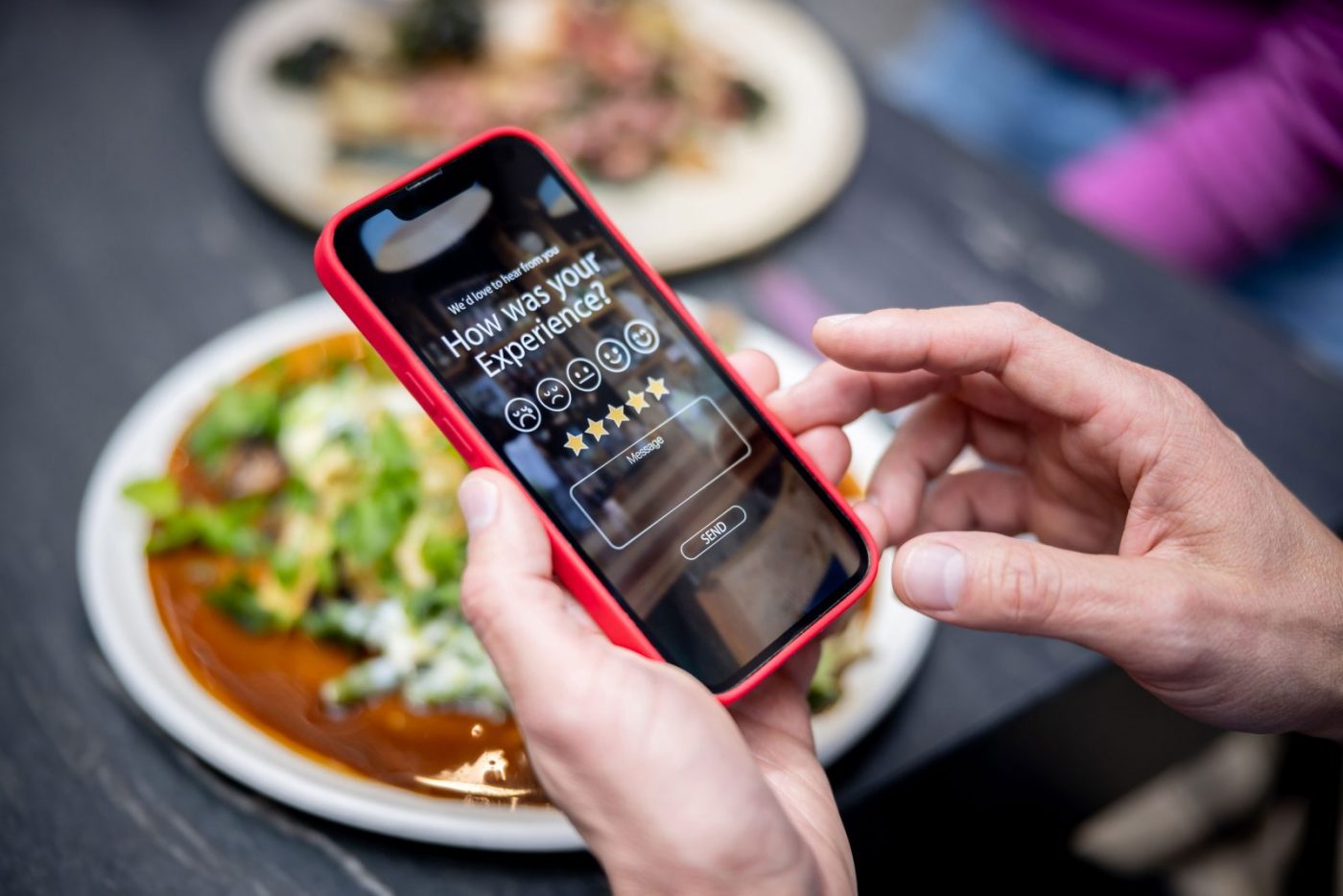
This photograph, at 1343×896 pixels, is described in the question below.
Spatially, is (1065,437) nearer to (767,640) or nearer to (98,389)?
(767,640)

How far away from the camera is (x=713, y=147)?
128 centimetres

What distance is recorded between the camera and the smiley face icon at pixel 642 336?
0.66m

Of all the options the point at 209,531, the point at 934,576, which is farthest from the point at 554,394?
the point at 209,531

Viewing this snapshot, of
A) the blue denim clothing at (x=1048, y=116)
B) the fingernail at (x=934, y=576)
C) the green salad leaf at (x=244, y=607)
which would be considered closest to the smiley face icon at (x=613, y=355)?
the fingernail at (x=934, y=576)

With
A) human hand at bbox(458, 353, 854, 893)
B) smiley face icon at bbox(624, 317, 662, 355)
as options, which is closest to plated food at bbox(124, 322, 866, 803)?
human hand at bbox(458, 353, 854, 893)

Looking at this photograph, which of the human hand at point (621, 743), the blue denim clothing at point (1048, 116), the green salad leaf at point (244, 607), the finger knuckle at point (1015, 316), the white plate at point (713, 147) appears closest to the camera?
the human hand at point (621, 743)

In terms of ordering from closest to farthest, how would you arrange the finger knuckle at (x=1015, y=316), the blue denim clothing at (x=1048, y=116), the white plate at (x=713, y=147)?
the finger knuckle at (x=1015, y=316) < the white plate at (x=713, y=147) < the blue denim clothing at (x=1048, y=116)

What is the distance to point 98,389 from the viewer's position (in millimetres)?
999

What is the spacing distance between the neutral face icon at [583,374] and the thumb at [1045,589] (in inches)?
9.4

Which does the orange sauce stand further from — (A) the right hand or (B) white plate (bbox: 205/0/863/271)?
(B) white plate (bbox: 205/0/863/271)

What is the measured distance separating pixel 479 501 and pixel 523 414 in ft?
0.23

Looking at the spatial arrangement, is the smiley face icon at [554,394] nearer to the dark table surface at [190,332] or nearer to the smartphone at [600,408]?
the smartphone at [600,408]

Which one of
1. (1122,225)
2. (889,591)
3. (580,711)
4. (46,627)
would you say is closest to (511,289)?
(580,711)

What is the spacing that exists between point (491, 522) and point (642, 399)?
143mm
